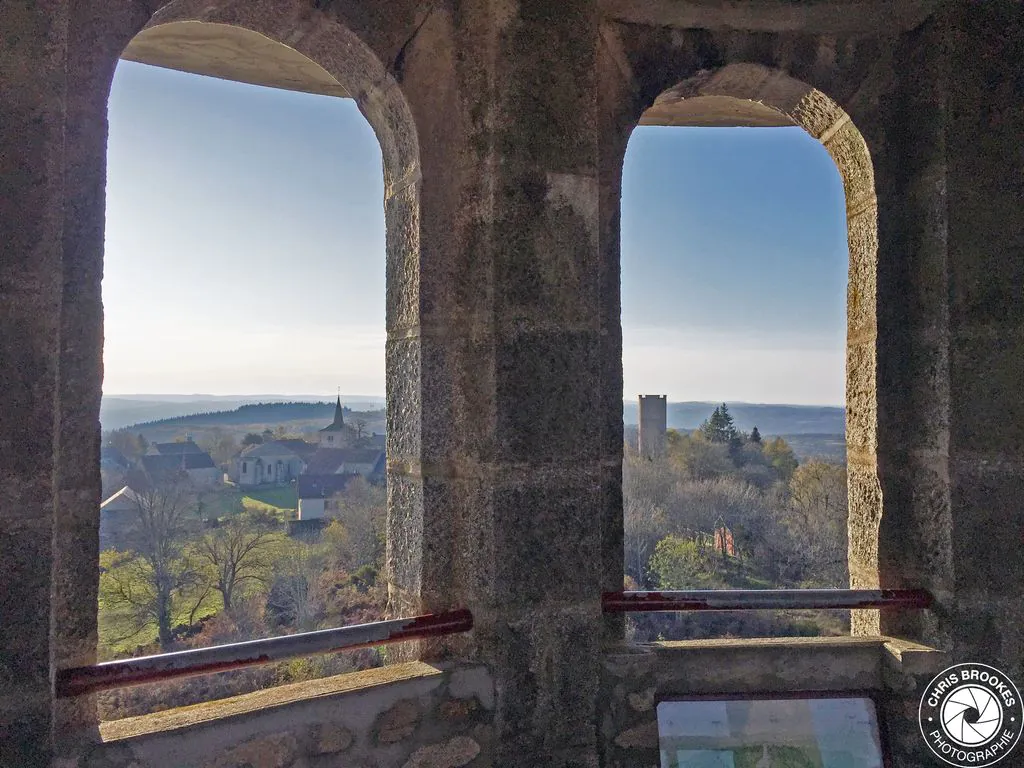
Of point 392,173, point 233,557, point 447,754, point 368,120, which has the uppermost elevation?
point 368,120

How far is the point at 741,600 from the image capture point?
97.2 inches

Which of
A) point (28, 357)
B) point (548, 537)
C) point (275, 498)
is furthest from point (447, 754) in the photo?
point (275, 498)

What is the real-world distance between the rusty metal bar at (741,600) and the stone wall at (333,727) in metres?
0.52

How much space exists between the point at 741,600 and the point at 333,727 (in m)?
1.32

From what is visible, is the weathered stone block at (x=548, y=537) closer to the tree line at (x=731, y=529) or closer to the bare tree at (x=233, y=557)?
the tree line at (x=731, y=529)

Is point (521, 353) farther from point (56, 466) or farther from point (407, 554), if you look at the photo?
point (56, 466)

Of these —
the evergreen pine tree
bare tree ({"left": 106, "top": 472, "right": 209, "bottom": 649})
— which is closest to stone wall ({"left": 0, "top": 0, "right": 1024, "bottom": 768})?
bare tree ({"left": 106, "top": 472, "right": 209, "bottom": 649})

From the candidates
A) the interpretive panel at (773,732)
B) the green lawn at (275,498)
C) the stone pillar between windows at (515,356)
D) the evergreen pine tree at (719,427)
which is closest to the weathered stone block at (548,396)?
the stone pillar between windows at (515,356)

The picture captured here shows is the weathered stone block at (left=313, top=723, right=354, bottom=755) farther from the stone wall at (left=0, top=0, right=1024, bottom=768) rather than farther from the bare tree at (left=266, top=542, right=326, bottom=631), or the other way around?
the bare tree at (left=266, top=542, right=326, bottom=631)

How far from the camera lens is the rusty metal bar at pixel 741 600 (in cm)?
242

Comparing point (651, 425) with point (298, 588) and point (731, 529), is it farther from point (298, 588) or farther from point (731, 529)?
point (298, 588)

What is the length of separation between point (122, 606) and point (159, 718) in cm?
2395

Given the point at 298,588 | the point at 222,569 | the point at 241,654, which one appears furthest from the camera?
the point at 222,569

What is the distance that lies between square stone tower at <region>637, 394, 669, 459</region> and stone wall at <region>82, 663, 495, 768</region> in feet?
65.0
